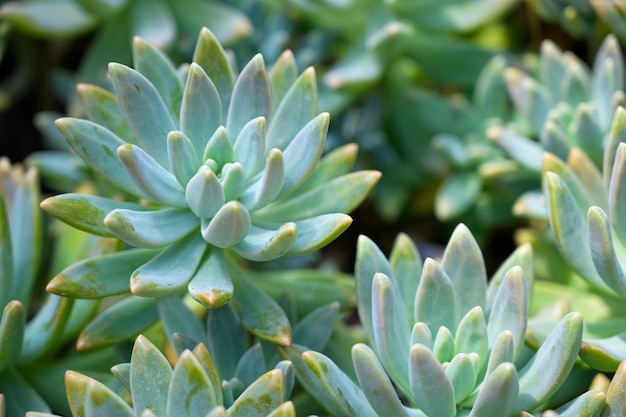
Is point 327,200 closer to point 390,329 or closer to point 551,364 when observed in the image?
point 390,329

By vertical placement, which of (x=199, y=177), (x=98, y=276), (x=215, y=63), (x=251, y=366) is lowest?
(x=251, y=366)

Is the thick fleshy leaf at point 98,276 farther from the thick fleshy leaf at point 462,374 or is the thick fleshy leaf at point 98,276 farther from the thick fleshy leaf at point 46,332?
the thick fleshy leaf at point 462,374

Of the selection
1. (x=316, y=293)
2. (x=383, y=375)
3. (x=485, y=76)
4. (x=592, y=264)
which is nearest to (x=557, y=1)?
(x=485, y=76)

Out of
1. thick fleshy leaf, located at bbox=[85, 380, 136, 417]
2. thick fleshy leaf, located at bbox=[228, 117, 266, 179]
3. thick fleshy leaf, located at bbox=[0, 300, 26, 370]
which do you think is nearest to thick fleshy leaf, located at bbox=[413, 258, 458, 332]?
thick fleshy leaf, located at bbox=[228, 117, 266, 179]

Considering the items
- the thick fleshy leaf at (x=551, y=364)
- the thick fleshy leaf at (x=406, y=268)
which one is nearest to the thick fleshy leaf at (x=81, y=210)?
the thick fleshy leaf at (x=406, y=268)

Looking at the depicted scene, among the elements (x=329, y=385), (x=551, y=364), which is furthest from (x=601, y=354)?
(x=329, y=385)

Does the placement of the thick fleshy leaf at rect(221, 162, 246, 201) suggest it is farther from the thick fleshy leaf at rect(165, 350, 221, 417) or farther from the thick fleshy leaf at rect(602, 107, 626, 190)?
the thick fleshy leaf at rect(602, 107, 626, 190)
